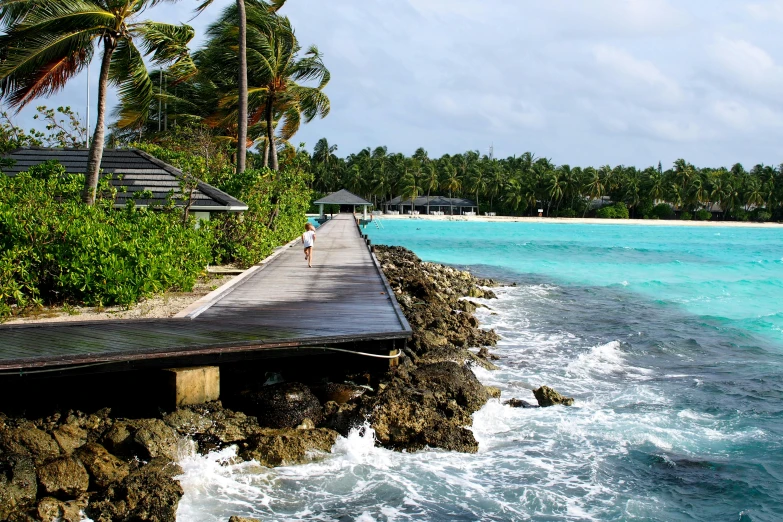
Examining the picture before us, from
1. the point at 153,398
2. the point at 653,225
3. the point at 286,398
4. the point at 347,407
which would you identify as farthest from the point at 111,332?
the point at 653,225

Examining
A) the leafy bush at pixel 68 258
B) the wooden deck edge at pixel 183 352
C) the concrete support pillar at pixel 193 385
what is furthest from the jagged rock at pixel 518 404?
the leafy bush at pixel 68 258

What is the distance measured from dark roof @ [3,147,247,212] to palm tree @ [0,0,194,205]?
7.13 feet

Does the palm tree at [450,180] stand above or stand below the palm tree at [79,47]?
above

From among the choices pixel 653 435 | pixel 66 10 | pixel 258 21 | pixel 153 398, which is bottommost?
pixel 653 435

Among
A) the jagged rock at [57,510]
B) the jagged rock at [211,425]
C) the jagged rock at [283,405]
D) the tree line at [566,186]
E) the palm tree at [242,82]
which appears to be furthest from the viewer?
the tree line at [566,186]

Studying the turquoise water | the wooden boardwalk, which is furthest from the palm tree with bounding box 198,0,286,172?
the turquoise water

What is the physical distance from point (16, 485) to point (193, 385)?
220 centimetres

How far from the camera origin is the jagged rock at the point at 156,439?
750 cm

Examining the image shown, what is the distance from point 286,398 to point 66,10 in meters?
8.72

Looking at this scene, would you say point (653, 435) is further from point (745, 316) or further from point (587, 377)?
A: point (745, 316)

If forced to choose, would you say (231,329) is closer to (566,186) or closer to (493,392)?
(493,392)

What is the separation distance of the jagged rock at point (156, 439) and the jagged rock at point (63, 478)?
682 mm

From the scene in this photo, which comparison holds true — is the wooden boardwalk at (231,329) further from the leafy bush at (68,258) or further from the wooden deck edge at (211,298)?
the leafy bush at (68,258)

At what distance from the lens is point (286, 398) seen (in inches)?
351
